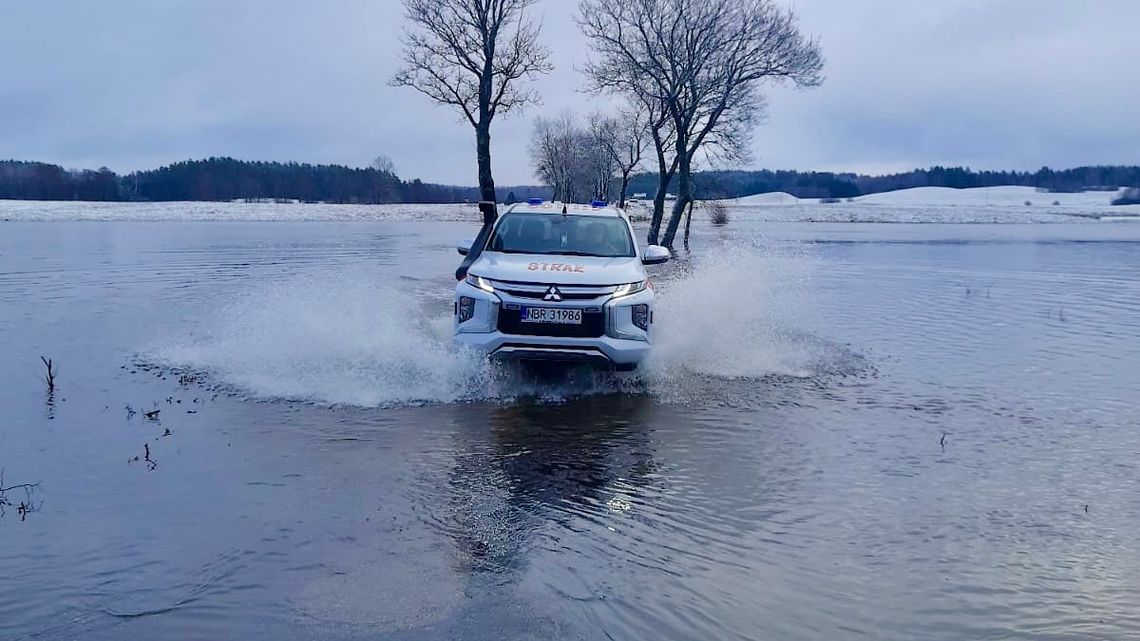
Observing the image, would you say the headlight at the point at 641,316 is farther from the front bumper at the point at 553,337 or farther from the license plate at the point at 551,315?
the license plate at the point at 551,315

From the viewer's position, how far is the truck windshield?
9977mm

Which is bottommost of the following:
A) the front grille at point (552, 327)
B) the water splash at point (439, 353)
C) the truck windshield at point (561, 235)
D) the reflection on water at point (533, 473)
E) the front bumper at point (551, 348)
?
the reflection on water at point (533, 473)

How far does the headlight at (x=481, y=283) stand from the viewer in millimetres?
8692

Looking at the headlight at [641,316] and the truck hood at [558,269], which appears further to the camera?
the headlight at [641,316]

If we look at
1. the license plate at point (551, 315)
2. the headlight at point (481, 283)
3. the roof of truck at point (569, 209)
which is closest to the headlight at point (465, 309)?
the headlight at point (481, 283)

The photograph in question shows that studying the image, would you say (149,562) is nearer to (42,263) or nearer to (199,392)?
(199,392)

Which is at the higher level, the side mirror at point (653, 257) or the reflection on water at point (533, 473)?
the side mirror at point (653, 257)

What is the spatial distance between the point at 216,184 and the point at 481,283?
430ft

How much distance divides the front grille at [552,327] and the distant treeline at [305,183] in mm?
109737

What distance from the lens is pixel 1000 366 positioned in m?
10.5

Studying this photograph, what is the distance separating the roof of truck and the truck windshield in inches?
4.3

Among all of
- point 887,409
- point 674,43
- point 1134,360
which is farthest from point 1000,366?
point 674,43

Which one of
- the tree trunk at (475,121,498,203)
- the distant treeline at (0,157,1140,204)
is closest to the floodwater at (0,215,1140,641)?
the tree trunk at (475,121,498,203)

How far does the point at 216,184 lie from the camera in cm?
12950
